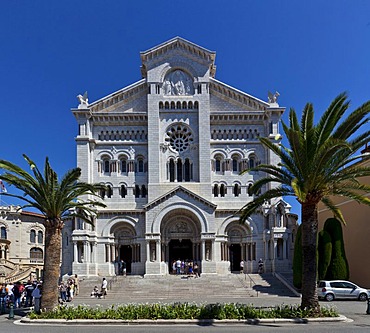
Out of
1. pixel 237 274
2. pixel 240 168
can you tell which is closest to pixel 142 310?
pixel 237 274

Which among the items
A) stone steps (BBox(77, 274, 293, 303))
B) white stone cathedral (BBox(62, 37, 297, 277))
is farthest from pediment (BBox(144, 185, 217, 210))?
stone steps (BBox(77, 274, 293, 303))

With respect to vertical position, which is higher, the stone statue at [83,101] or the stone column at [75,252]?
the stone statue at [83,101]

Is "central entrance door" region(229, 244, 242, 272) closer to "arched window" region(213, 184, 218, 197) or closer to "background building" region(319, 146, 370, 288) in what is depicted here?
"arched window" region(213, 184, 218, 197)

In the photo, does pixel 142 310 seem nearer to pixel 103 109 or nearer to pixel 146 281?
pixel 146 281

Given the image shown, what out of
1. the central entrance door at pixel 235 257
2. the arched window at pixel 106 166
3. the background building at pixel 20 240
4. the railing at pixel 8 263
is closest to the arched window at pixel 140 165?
the arched window at pixel 106 166

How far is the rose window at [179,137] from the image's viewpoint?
47.6m

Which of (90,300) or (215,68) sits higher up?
(215,68)

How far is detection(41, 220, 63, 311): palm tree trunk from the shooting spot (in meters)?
24.3

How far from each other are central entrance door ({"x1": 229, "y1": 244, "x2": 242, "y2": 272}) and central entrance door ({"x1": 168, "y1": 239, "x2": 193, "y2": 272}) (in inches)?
158

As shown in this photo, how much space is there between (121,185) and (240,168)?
38.5 ft

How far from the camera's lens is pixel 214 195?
1842 inches

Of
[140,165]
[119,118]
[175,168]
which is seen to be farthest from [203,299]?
[119,118]

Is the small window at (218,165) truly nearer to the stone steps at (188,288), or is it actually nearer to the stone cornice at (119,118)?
the stone cornice at (119,118)

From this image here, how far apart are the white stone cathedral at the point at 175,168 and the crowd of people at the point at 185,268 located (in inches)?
25.0
